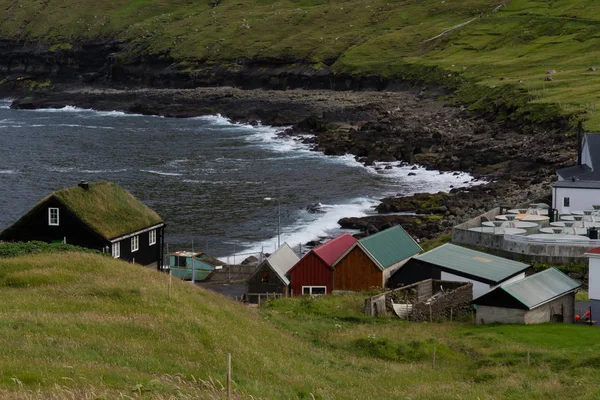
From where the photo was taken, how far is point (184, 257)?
5569 centimetres

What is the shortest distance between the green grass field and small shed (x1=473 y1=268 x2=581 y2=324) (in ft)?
3.81

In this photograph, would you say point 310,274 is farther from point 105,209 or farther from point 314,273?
point 105,209

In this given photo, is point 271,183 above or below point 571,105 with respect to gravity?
below

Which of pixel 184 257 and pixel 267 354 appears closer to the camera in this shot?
pixel 267 354

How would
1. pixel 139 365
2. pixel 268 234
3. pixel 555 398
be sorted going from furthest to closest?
pixel 268 234, pixel 555 398, pixel 139 365

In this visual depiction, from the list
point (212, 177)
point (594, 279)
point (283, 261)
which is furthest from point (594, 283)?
point (212, 177)

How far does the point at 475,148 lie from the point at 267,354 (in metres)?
78.3

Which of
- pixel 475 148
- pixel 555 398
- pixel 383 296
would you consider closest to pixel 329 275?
pixel 383 296

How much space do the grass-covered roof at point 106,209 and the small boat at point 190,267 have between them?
17.9 feet

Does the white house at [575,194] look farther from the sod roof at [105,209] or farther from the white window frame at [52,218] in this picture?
the white window frame at [52,218]

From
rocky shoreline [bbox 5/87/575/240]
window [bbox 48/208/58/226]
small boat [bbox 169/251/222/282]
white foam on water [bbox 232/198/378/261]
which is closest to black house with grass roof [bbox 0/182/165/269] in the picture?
window [bbox 48/208/58/226]

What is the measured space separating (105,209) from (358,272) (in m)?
13.0

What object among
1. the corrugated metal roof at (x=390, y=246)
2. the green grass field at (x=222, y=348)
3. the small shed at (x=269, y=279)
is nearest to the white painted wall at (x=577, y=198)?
the corrugated metal roof at (x=390, y=246)

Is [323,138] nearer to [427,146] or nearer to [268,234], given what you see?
[427,146]
